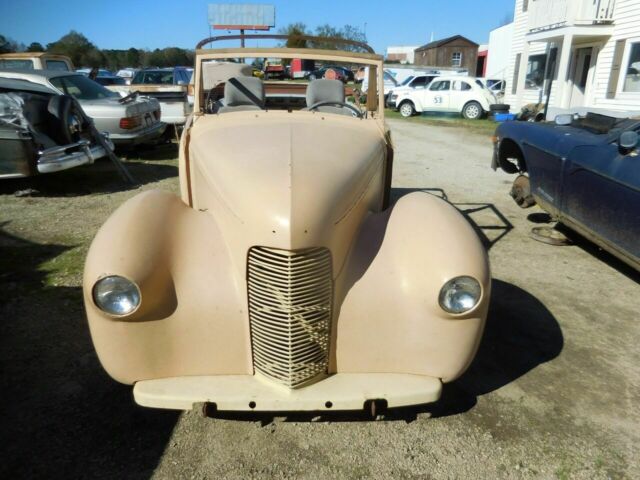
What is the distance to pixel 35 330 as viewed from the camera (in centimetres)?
348

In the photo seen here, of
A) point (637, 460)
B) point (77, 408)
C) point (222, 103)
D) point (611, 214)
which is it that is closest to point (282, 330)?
point (77, 408)

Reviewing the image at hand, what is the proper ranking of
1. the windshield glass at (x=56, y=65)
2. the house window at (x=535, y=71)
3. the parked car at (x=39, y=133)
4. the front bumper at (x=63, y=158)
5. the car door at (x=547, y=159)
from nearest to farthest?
the car door at (x=547, y=159) < the parked car at (x=39, y=133) < the front bumper at (x=63, y=158) < the windshield glass at (x=56, y=65) < the house window at (x=535, y=71)

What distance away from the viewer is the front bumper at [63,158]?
6676 millimetres

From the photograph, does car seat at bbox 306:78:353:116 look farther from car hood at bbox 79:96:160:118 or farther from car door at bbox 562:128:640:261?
car hood at bbox 79:96:160:118

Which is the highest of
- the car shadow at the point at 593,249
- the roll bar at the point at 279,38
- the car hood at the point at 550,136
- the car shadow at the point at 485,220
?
the roll bar at the point at 279,38

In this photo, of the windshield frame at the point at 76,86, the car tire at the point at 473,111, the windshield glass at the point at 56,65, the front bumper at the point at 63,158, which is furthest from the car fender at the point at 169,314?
the car tire at the point at 473,111

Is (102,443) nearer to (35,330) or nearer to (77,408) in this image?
(77,408)

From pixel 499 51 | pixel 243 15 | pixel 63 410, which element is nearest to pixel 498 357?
pixel 63 410

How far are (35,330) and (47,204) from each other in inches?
153

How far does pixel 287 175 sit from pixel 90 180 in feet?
23.3

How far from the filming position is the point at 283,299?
220 centimetres

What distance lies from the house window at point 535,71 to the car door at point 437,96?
4.15 meters

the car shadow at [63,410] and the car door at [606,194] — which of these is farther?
the car door at [606,194]

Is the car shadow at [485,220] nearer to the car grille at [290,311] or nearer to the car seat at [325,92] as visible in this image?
the car seat at [325,92]
